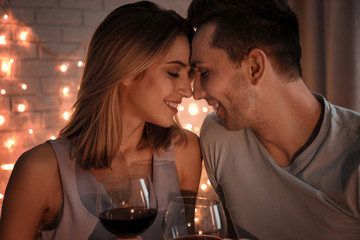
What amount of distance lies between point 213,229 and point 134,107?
0.88 m

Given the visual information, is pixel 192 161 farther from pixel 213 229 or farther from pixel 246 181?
pixel 213 229

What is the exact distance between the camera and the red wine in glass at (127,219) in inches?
36.6

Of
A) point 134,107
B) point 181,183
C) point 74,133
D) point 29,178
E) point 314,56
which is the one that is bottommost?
point 181,183

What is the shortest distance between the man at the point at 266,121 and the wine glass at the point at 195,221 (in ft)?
1.86

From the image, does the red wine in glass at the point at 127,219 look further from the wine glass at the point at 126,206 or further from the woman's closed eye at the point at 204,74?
the woman's closed eye at the point at 204,74

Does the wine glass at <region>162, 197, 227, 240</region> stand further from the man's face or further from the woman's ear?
the woman's ear

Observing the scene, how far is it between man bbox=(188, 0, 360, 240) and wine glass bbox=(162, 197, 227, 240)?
1.86 feet

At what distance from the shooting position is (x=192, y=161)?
1.67 meters

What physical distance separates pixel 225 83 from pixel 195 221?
2.40 feet

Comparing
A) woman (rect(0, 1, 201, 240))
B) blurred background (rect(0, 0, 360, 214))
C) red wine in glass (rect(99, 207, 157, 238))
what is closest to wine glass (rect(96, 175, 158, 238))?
red wine in glass (rect(99, 207, 157, 238))

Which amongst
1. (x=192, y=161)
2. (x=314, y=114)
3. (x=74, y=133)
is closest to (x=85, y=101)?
(x=74, y=133)

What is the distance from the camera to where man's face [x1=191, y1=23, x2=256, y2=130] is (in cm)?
143

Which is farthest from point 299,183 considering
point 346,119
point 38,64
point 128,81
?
point 38,64

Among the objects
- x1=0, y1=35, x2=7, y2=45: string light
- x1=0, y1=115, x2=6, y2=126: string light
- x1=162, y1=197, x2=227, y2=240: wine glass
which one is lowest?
x1=0, y1=115, x2=6, y2=126: string light
